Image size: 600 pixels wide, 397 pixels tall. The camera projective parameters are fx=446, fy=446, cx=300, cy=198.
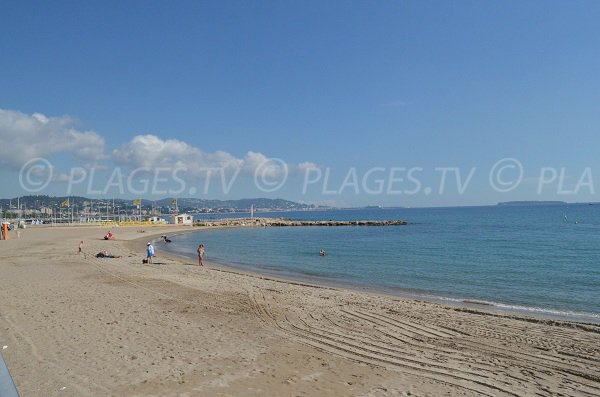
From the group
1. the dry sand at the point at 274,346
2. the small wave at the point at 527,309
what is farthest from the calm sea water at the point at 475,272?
the dry sand at the point at 274,346

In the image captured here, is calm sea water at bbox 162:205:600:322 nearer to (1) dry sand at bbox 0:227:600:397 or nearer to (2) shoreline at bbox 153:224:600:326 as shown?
(2) shoreline at bbox 153:224:600:326

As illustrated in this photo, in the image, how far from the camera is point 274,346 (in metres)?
9.06

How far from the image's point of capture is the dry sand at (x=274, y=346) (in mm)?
6887

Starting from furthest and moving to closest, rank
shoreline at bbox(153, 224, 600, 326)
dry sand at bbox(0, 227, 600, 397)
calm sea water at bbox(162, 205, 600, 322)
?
calm sea water at bbox(162, 205, 600, 322) < shoreline at bbox(153, 224, 600, 326) < dry sand at bbox(0, 227, 600, 397)

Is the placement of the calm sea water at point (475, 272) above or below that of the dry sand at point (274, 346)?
below

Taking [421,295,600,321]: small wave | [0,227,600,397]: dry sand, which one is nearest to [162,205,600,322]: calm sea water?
[421,295,600,321]: small wave

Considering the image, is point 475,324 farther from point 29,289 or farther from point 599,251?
point 599,251

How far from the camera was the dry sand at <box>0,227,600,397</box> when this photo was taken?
689 cm

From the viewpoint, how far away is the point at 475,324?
11.9 metres

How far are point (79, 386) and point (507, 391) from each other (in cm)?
648

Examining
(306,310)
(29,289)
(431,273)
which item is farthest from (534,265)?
(29,289)

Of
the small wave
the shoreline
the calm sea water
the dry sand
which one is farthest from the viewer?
the calm sea water

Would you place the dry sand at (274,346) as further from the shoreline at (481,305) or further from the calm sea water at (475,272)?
the calm sea water at (475,272)

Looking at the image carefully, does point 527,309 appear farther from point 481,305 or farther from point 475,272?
point 475,272
